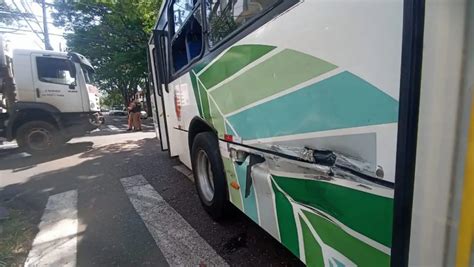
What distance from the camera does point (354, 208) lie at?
1.18m

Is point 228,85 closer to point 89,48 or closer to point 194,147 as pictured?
point 194,147

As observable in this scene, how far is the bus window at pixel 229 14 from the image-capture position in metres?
1.79

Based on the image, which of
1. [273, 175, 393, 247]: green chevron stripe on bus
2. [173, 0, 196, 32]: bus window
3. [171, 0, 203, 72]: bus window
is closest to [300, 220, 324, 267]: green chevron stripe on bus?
[273, 175, 393, 247]: green chevron stripe on bus

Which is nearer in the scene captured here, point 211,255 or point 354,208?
point 354,208

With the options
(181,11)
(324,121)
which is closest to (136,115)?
(181,11)

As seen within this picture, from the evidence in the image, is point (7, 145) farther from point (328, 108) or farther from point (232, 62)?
point (328, 108)

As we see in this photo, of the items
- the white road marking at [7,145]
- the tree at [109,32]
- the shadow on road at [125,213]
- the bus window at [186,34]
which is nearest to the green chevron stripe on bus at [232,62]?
the bus window at [186,34]

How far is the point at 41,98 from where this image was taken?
24.6 ft

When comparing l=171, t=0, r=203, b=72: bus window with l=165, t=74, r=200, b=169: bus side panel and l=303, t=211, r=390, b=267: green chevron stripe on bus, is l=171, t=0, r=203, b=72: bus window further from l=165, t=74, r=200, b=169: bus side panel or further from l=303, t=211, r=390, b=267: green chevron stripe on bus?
l=303, t=211, r=390, b=267: green chevron stripe on bus

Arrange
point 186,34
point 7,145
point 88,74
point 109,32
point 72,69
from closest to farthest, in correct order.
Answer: point 186,34, point 72,69, point 88,74, point 7,145, point 109,32

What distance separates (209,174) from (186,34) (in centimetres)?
179

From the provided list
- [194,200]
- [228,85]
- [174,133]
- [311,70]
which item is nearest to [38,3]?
[174,133]

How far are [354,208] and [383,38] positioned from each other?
2.26ft

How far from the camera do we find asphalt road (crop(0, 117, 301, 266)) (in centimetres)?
262
